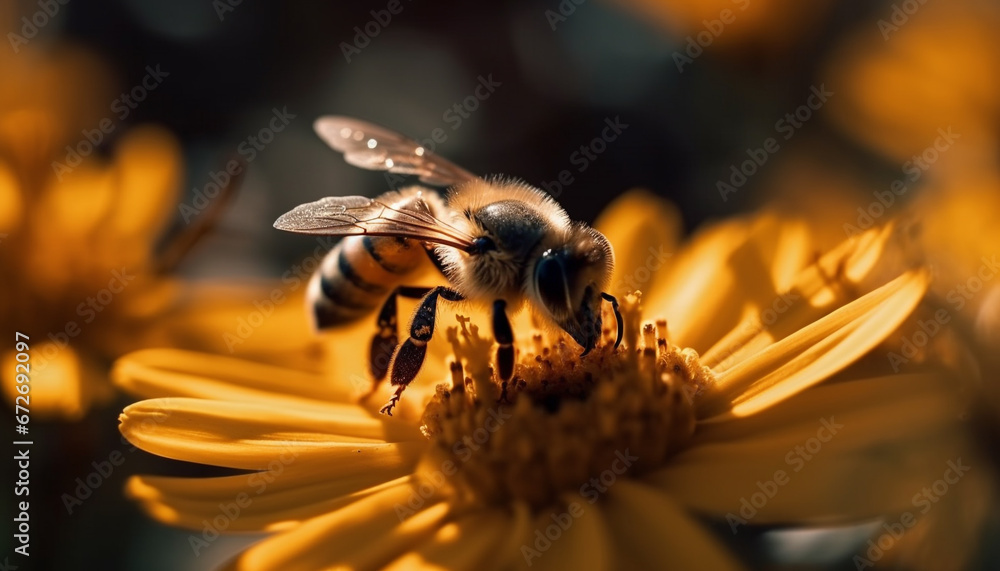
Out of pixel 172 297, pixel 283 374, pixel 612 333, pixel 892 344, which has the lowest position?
pixel 892 344

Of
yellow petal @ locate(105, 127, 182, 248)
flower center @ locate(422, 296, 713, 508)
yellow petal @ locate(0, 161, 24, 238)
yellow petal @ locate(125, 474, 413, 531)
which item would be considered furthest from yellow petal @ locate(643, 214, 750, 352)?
yellow petal @ locate(0, 161, 24, 238)

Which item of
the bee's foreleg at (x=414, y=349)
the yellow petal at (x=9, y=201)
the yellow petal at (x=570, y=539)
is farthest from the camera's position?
the yellow petal at (x=9, y=201)

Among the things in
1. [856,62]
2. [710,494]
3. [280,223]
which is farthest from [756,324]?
[856,62]

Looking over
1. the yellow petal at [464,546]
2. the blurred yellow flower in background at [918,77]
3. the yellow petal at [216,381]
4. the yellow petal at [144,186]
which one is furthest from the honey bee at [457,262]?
the blurred yellow flower in background at [918,77]

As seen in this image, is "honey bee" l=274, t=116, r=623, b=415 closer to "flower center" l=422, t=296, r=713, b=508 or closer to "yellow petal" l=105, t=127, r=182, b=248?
"flower center" l=422, t=296, r=713, b=508

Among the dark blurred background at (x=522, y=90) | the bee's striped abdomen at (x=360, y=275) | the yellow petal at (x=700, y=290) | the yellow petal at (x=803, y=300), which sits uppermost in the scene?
the dark blurred background at (x=522, y=90)

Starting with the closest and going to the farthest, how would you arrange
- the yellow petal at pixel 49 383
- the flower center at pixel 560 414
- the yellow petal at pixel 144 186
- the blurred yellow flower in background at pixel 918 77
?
the flower center at pixel 560 414 → the yellow petal at pixel 49 383 → the yellow petal at pixel 144 186 → the blurred yellow flower in background at pixel 918 77

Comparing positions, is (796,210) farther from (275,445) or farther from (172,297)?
(275,445)

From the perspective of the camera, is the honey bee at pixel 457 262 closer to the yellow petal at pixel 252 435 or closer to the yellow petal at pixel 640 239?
the yellow petal at pixel 252 435
